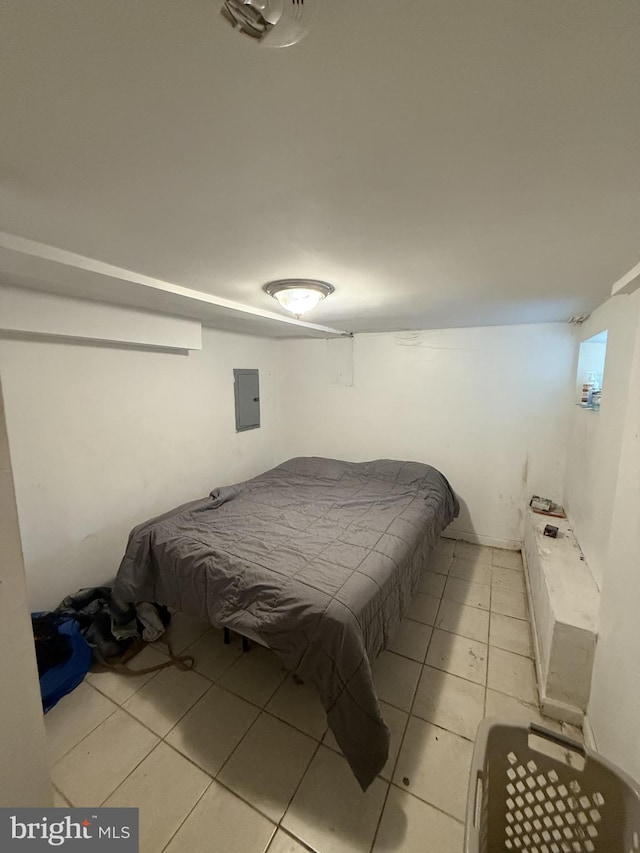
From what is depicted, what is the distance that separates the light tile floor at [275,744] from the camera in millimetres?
1138

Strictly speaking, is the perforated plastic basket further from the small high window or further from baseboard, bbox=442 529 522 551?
baseboard, bbox=442 529 522 551

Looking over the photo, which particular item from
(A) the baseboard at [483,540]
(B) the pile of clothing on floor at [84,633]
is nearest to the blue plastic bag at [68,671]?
(B) the pile of clothing on floor at [84,633]

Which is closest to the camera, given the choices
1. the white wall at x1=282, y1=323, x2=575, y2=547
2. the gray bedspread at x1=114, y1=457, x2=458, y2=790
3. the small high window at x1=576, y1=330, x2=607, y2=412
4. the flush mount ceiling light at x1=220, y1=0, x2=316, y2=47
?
the flush mount ceiling light at x1=220, y1=0, x2=316, y2=47

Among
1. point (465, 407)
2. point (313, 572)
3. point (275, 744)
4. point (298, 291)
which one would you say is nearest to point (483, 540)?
point (465, 407)

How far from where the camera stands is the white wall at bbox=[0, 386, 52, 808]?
30.5 inches

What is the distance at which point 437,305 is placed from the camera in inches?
84.0

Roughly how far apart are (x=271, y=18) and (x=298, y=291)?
1.18 metres

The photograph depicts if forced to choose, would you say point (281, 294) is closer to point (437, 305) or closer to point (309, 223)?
point (309, 223)

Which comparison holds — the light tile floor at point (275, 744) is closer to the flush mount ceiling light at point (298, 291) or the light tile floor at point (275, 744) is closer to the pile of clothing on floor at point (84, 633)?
the pile of clothing on floor at point (84, 633)

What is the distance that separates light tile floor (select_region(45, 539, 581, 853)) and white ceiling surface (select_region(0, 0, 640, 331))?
6.71ft

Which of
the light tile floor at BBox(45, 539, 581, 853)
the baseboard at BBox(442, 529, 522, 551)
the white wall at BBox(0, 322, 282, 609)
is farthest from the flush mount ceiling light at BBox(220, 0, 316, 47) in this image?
the baseboard at BBox(442, 529, 522, 551)

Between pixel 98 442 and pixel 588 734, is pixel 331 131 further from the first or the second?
pixel 588 734

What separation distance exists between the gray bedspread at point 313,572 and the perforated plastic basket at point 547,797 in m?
0.38

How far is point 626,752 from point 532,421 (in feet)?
7.33
